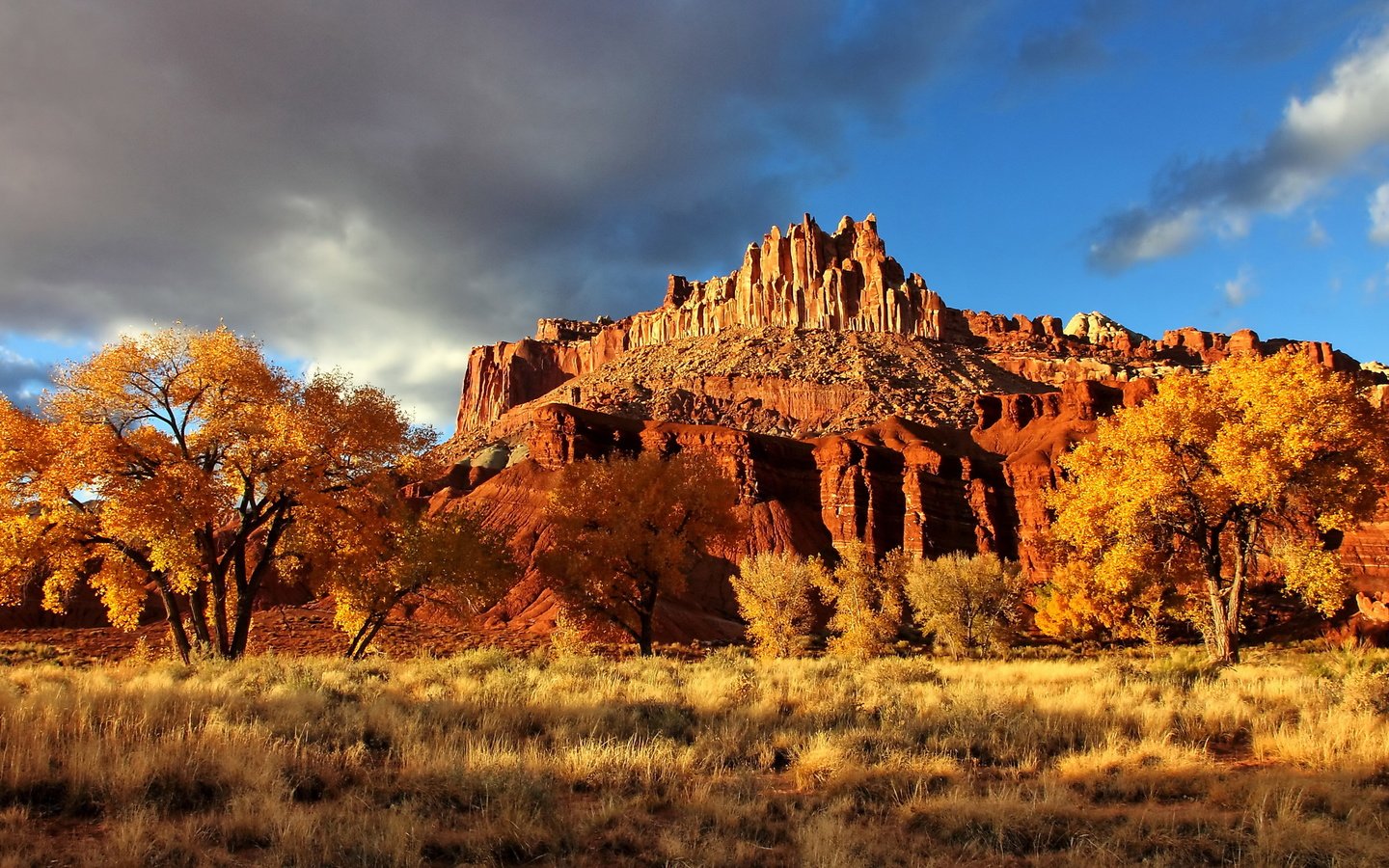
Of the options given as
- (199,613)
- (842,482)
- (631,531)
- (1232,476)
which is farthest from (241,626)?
(842,482)

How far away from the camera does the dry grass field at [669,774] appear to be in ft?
20.2

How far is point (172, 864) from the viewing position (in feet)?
18.0

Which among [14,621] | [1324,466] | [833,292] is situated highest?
[833,292]

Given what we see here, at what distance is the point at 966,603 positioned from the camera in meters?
45.4

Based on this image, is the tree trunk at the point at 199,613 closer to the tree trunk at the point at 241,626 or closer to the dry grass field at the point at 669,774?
the tree trunk at the point at 241,626

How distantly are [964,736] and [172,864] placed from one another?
28.5 feet

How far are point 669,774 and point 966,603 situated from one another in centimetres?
4097

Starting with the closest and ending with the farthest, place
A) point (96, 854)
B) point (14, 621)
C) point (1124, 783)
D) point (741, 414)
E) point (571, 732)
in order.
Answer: point (96, 854) < point (1124, 783) < point (571, 732) < point (14, 621) < point (741, 414)

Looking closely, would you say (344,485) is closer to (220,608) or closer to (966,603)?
(220,608)

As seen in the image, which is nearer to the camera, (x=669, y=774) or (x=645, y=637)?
(x=669, y=774)

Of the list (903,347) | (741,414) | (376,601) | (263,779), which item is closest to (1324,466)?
(263,779)

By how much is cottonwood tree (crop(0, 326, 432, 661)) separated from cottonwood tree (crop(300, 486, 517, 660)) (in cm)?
79

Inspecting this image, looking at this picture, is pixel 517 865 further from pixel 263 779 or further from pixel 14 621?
pixel 14 621

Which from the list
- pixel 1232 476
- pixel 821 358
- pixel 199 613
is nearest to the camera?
pixel 1232 476
